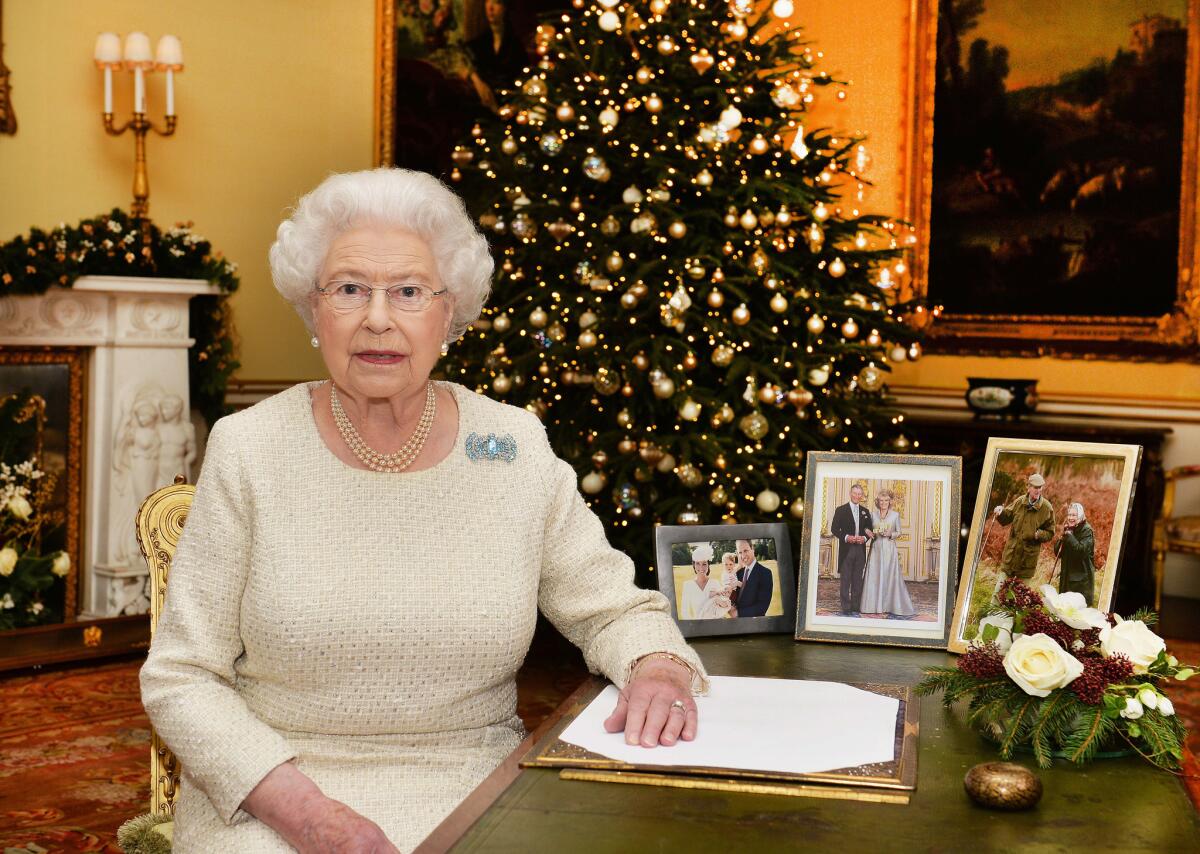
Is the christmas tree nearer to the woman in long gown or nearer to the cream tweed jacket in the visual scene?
the woman in long gown

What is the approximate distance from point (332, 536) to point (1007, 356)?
656 centimetres

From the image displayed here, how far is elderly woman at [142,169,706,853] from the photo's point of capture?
75.5 inches

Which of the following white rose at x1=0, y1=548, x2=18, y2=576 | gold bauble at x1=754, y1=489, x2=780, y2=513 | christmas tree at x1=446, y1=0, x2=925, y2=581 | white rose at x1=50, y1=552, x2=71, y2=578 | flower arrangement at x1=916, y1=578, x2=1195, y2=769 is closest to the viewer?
flower arrangement at x1=916, y1=578, x2=1195, y2=769

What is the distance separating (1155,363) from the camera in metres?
7.45

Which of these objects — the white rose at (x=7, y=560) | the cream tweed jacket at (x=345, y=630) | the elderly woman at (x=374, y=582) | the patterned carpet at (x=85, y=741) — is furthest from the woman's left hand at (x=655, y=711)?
→ the white rose at (x=7, y=560)

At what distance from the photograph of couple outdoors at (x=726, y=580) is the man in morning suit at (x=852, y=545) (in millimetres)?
141

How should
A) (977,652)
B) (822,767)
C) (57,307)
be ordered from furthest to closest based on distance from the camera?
1. (57,307)
2. (977,652)
3. (822,767)

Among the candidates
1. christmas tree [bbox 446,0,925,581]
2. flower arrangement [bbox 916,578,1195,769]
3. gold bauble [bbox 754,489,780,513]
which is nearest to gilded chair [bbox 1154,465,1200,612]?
christmas tree [bbox 446,0,925,581]

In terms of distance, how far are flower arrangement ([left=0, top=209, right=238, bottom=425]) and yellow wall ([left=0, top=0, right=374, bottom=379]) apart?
0.38 meters

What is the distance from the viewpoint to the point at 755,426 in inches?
191

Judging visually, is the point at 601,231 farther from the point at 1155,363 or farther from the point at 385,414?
the point at 1155,363

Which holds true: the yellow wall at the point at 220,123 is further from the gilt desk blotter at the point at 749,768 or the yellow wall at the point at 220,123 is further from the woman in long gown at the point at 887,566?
the gilt desk blotter at the point at 749,768

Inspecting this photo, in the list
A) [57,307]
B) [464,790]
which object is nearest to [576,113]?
[57,307]

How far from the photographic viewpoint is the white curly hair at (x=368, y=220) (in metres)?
2.12
